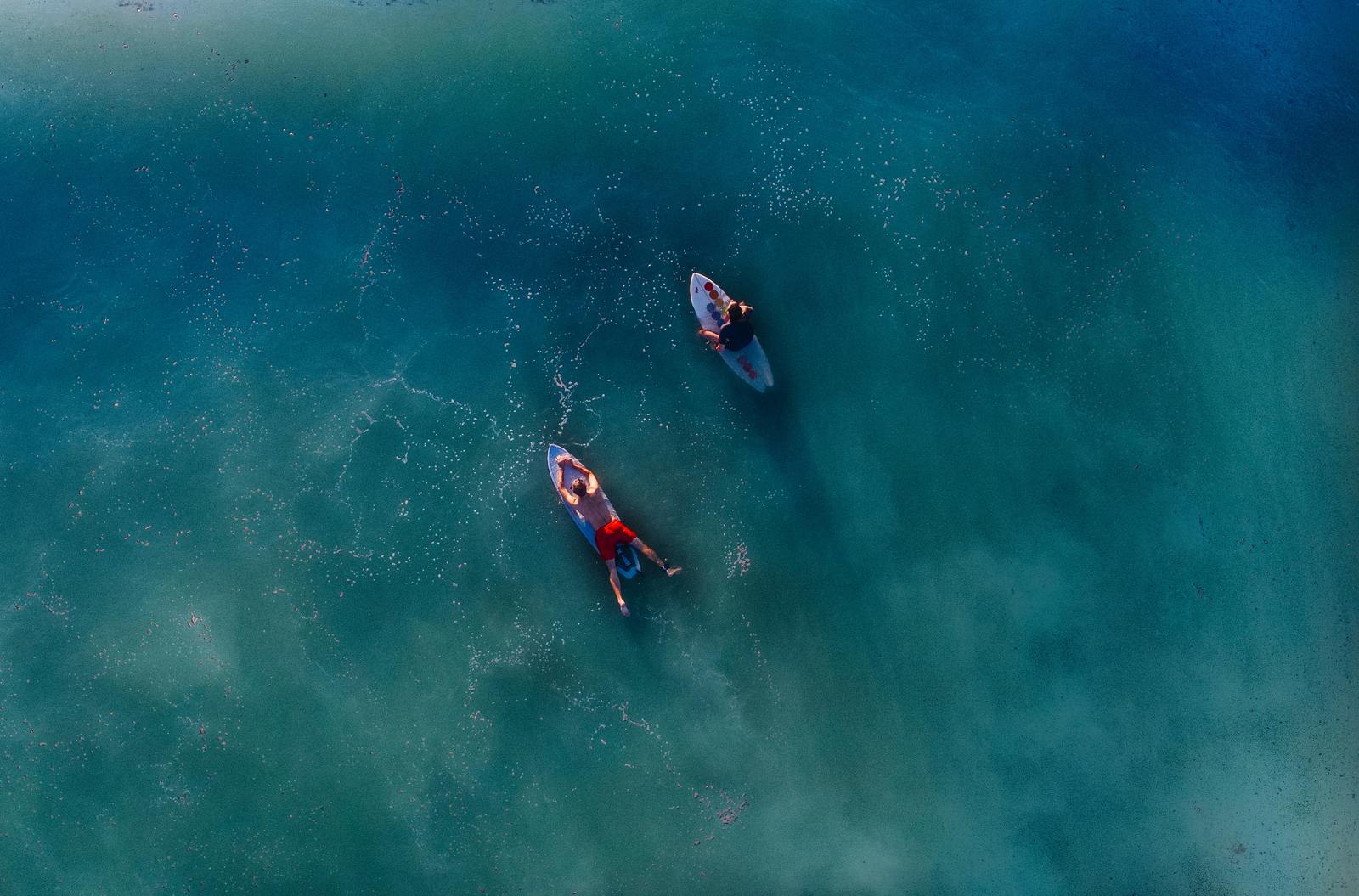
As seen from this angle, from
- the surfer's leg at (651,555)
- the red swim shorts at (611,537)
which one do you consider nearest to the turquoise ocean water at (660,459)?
the surfer's leg at (651,555)

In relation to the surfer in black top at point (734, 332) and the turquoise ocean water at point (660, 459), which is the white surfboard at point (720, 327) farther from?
the turquoise ocean water at point (660, 459)

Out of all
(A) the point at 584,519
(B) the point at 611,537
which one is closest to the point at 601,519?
(A) the point at 584,519

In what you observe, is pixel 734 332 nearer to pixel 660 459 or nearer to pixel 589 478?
pixel 660 459

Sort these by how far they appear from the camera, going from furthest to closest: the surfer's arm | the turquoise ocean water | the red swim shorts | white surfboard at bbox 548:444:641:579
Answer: the turquoise ocean water → white surfboard at bbox 548:444:641:579 → the surfer's arm → the red swim shorts

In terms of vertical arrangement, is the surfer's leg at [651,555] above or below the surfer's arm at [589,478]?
below

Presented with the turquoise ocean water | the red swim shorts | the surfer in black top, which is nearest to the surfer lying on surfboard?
the red swim shorts

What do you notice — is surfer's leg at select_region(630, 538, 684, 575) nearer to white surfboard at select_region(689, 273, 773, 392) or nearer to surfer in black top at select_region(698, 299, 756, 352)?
white surfboard at select_region(689, 273, 773, 392)

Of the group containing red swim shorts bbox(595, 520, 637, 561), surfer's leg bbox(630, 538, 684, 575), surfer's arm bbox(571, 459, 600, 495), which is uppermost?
surfer's arm bbox(571, 459, 600, 495)
